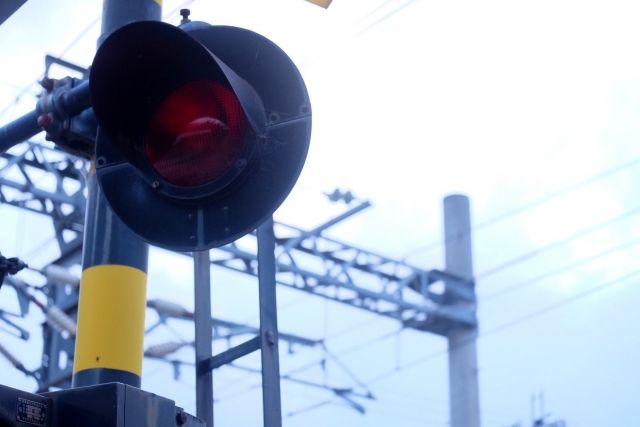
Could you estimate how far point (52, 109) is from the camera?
3.70m

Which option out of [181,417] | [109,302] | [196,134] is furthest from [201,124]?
[109,302]

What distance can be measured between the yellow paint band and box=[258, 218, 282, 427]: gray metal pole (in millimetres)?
419

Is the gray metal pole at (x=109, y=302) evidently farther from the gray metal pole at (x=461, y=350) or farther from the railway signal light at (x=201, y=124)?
the gray metal pole at (x=461, y=350)

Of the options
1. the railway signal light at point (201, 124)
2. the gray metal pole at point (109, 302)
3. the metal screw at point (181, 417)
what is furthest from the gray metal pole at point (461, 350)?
the metal screw at point (181, 417)

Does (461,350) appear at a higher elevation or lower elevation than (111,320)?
higher

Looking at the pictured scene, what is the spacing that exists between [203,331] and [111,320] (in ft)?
1.02

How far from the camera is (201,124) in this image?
2.85 meters

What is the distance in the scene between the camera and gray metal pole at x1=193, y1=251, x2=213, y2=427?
12.0ft

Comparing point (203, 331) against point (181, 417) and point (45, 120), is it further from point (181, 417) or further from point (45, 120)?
point (181, 417)

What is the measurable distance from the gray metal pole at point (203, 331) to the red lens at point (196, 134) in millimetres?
778

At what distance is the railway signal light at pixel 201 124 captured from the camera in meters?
2.83

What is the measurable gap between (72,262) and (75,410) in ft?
35.7

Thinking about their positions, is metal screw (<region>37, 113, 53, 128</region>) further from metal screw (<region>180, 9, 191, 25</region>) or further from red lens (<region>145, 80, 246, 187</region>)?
red lens (<region>145, 80, 246, 187</region>)

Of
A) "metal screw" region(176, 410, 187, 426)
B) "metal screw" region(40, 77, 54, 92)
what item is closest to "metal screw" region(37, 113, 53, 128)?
"metal screw" region(40, 77, 54, 92)
